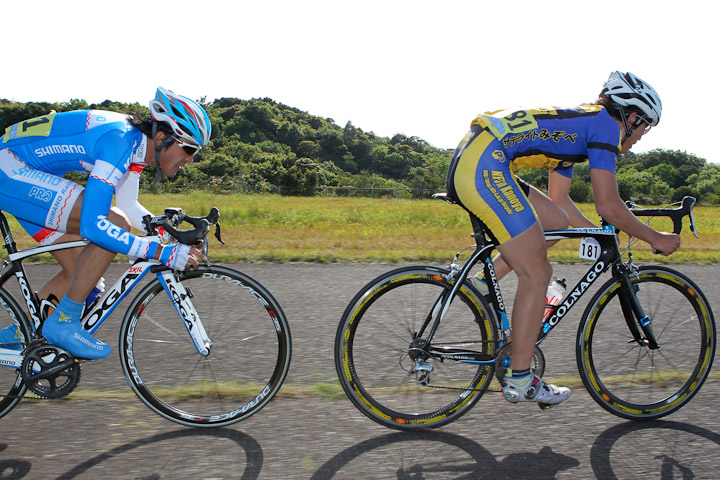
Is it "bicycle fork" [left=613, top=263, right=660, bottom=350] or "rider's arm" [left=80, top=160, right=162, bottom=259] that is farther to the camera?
"bicycle fork" [left=613, top=263, right=660, bottom=350]

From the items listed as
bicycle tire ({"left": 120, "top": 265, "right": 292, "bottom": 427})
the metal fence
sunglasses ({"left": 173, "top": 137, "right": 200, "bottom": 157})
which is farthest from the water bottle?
the metal fence

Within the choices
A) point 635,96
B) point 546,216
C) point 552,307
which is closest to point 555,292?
point 552,307

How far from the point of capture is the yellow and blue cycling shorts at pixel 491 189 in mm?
3082

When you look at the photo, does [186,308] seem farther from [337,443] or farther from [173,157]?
[337,443]

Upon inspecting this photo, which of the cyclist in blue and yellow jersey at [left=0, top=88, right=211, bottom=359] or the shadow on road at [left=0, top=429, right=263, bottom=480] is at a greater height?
the cyclist in blue and yellow jersey at [left=0, top=88, right=211, bottom=359]

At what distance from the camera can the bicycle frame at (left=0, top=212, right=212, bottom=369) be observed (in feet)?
9.95

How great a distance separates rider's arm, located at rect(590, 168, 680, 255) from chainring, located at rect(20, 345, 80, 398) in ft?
9.67

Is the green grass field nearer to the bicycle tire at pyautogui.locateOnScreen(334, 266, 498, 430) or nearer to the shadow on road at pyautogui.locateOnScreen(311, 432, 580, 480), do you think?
the bicycle tire at pyautogui.locateOnScreen(334, 266, 498, 430)

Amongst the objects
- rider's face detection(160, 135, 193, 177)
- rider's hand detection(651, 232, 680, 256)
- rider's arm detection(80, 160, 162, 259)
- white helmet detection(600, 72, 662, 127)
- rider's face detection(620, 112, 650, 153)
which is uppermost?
white helmet detection(600, 72, 662, 127)

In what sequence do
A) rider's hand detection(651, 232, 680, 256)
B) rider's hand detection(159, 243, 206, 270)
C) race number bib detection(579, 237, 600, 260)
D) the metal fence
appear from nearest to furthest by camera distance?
rider's hand detection(159, 243, 206, 270) < rider's hand detection(651, 232, 680, 256) < race number bib detection(579, 237, 600, 260) < the metal fence

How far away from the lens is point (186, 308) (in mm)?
3086

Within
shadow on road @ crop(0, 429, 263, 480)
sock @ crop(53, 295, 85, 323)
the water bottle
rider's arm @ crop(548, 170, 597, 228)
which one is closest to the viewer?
shadow on road @ crop(0, 429, 263, 480)

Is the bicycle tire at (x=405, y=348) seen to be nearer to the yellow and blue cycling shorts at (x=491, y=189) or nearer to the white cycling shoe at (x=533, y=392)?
the white cycling shoe at (x=533, y=392)

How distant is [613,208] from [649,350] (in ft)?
3.66
